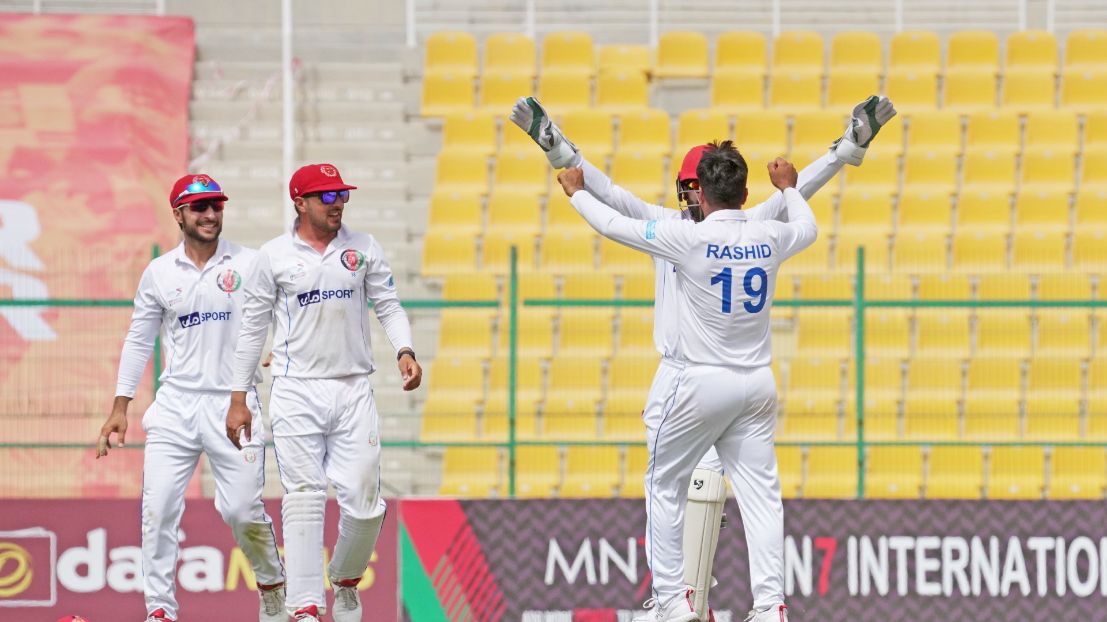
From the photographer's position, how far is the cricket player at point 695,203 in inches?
304

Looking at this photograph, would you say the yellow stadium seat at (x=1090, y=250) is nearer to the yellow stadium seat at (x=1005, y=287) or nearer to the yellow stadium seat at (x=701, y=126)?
the yellow stadium seat at (x=1005, y=287)

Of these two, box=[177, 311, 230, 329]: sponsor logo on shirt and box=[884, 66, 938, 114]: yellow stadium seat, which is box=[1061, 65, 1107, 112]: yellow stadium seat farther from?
box=[177, 311, 230, 329]: sponsor logo on shirt

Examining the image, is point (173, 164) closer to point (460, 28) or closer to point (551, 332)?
point (460, 28)

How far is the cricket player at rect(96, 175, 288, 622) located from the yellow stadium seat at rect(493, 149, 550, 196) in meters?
6.81

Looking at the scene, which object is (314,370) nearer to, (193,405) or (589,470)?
(193,405)

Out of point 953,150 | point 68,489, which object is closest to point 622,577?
point 68,489

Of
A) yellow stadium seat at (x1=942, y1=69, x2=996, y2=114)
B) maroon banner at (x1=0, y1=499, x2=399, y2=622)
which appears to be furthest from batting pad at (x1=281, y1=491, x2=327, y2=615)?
yellow stadium seat at (x1=942, y1=69, x2=996, y2=114)

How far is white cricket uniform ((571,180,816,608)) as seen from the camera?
290 inches

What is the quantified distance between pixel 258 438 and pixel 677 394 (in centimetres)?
231

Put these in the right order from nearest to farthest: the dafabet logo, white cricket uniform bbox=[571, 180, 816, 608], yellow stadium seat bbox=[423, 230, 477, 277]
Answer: white cricket uniform bbox=[571, 180, 816, 608], the dafabet logo, yellow stadium seat bbox=[423, 230, 477, 277]

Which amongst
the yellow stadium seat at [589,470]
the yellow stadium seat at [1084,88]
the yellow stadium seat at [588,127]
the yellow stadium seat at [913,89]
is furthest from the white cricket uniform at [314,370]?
the yellow stadium seat at [1084,88]

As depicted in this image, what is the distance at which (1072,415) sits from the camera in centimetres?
1196

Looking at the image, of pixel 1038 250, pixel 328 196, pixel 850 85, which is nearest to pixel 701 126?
pixel 850 85

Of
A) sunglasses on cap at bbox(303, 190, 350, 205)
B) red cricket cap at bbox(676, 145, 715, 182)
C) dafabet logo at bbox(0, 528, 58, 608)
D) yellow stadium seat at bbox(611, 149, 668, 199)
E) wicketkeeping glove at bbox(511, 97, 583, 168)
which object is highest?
yellow stadium seat at bbox(611, 149, 668, 199)
